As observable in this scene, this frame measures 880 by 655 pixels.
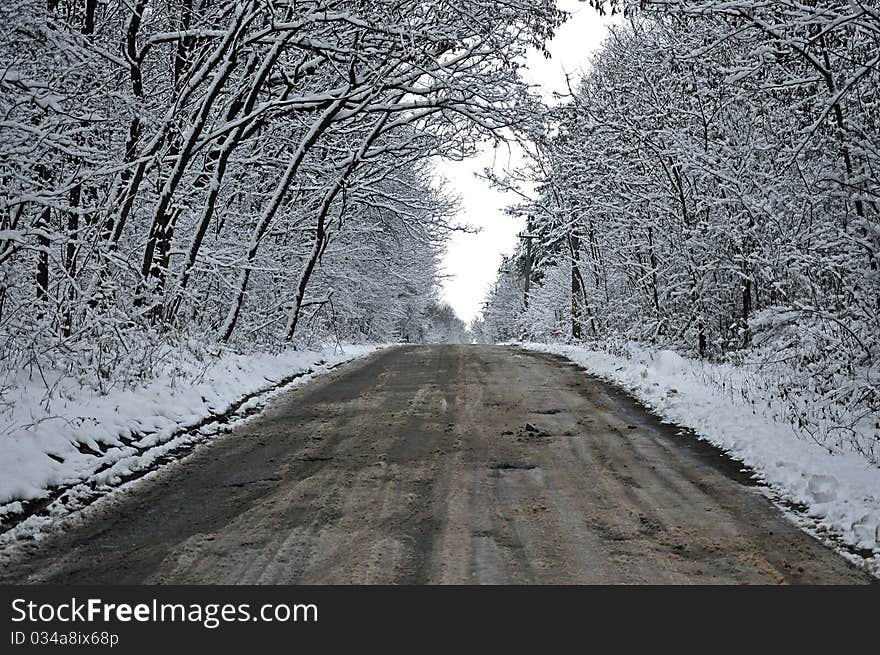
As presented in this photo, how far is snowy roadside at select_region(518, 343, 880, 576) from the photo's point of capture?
549 centimetres

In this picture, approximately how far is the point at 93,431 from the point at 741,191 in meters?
11.4

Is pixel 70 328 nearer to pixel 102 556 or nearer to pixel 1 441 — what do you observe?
pixel 1 441

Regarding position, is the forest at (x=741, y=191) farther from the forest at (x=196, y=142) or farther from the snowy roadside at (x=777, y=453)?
the forest at (x=196, y=142)

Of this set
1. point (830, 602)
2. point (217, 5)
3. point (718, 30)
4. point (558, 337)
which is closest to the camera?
point (830, 602)

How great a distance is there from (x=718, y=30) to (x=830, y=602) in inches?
430

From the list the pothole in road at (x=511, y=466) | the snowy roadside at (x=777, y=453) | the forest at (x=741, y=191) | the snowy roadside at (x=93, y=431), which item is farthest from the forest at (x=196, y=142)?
the snowy roadside at (x=777, y=453)

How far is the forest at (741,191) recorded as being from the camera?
8898 millimetres

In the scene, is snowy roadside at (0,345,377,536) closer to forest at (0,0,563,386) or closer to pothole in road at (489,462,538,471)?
forest at (0,0,563,386)

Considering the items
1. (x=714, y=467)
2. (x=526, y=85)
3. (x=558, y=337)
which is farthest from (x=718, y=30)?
(x=558, y=337)

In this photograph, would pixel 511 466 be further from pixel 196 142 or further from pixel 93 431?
pixel 196 142

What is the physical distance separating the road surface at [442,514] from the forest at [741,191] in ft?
7.78

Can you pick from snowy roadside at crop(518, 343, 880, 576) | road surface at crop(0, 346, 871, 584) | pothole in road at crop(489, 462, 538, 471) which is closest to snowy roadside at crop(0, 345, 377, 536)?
road surface at crop(0, 346, 871, 584)

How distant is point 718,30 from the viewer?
41.2ft

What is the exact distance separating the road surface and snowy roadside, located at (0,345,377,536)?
40 cm
